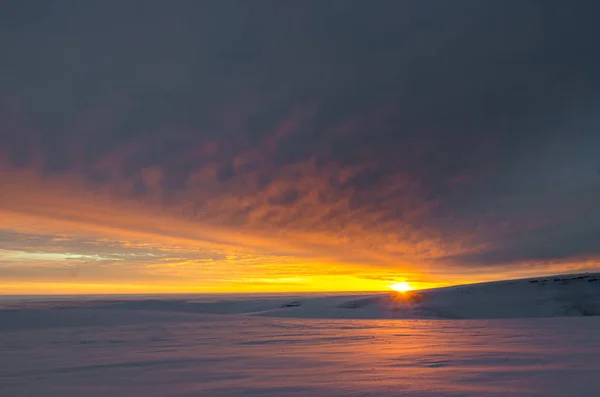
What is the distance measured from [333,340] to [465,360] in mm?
4275

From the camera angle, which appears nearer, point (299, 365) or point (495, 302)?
point (299, 365)

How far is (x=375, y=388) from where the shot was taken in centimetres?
499

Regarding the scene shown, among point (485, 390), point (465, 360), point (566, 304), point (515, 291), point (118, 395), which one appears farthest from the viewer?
point (515, 291)

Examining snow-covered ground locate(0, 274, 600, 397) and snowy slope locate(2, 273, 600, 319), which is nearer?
snow-covered ground locate(0, 274, 600, 397)

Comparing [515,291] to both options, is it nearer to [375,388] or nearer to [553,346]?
[553,346]

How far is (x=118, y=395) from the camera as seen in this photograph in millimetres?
5062

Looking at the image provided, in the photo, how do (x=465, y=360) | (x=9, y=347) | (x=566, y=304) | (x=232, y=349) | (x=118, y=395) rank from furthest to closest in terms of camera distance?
1. (x=566, y=304)
2. (x=9, y=347)
3. (x=232, y=349)
4. (x=465, y=360)
5. (x=118, y=395)

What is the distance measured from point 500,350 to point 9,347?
10.7 metres

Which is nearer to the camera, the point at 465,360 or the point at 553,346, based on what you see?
the point at 465,360

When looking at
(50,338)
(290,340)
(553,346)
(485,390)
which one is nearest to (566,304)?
(553,346)

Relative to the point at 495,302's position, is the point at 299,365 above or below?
below

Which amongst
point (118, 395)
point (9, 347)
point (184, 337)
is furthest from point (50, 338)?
point (118, 395)

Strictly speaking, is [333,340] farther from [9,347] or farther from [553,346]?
[9,347]

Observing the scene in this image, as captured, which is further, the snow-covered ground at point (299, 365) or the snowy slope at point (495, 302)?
the snowy slope at point (495, 302)
